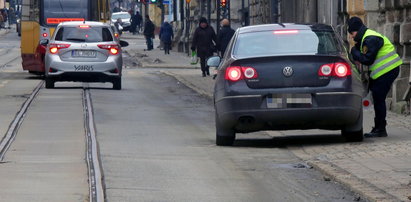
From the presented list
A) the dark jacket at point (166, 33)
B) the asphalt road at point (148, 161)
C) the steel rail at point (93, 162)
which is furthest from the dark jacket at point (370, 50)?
the dark jacket at point (166, 33)

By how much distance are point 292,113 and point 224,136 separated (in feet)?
3.45

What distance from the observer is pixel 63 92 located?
2747 cm

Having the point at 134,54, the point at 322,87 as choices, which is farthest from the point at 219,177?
the point at 134,54

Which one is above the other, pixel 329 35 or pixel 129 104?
pixel 329 35

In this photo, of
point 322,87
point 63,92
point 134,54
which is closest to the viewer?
point 322,87

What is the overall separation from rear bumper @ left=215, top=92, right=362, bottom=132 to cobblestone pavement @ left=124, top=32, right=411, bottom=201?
0.34 m

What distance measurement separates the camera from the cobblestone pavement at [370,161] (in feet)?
36.2

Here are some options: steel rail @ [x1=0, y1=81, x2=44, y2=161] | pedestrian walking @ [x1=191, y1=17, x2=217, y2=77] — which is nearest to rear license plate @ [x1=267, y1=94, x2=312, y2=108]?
steel rail @ [x1=0, y1=81, x2=44, y2=161]

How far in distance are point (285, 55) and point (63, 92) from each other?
13386 mm

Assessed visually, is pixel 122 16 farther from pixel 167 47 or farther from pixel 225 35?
pixel 225 35

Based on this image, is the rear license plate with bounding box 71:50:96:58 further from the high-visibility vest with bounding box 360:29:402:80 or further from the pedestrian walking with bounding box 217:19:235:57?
the high-visibility vest with bounding box 360:29:402:80

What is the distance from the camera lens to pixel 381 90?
52.0 feet

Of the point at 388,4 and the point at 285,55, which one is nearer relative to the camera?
the point at 285,55

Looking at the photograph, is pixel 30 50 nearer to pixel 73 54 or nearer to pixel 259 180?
pixel 73 54
